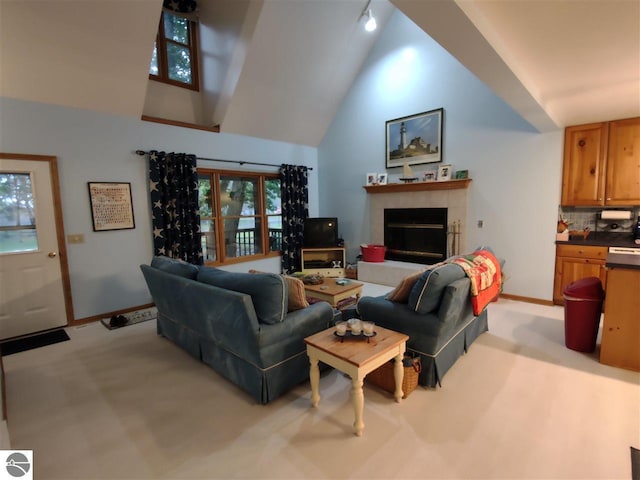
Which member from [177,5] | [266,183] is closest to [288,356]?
[266,183]

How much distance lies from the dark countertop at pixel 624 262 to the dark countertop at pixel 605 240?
3.37ft

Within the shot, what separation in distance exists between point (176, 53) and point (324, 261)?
13.3ft

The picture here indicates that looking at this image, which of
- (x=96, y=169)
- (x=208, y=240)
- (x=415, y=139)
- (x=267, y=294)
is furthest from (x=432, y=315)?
(x=96, y=169)

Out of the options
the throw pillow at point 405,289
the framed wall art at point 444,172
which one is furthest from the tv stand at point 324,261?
the throw pillow at point 405,289

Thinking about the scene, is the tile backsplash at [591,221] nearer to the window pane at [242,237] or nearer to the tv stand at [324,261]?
the tv stand at [324,261]

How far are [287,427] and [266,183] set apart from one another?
4438 mm

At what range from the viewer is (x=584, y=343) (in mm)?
2820

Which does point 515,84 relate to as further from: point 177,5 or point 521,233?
point 177,5

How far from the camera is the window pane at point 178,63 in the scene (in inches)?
181

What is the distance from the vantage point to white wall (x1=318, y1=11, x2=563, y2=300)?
4.07 metres

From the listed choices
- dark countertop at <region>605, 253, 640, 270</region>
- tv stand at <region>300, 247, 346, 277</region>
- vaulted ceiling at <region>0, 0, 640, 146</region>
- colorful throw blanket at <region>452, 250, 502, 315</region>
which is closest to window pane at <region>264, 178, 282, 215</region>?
vaulted ceiling at <region>0, 0, 640, 146</region>

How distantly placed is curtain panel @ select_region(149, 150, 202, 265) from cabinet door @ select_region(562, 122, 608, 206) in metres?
4.91

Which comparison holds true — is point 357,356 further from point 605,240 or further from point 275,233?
point 275,233

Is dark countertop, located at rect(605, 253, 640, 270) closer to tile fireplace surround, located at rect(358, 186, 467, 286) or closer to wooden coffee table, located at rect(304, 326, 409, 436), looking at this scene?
wooden coffee table, located at rect(304, 326, 409, 436)
